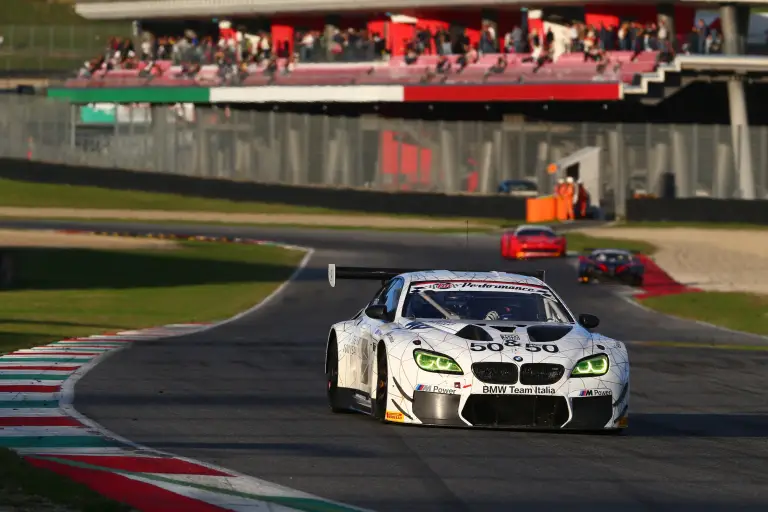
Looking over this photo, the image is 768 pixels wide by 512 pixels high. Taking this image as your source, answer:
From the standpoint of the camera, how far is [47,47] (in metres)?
97.0

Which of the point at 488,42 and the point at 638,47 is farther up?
the point at 488,42

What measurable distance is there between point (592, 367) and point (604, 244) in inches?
1579

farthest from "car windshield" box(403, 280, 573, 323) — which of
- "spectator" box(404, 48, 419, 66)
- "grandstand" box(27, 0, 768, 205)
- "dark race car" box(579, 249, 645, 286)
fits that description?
"spectator" box(404, 48, 419, 66)

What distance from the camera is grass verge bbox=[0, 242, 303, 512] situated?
2469 cm

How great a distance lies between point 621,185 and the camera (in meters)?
61.8

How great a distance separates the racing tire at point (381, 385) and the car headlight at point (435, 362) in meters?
0.32

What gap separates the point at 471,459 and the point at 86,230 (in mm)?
46920

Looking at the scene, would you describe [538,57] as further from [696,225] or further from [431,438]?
[431,438]

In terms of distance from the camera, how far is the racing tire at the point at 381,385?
11.8 metres

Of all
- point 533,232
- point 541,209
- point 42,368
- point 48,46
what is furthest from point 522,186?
point 42,368

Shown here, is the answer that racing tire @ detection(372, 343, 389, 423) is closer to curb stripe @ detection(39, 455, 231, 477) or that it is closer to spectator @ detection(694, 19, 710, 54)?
curb stripe @ detection(39, 455, 231, 477)

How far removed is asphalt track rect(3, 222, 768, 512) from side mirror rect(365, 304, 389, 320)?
828 mm

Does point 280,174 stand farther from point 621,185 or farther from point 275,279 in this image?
point 275,279

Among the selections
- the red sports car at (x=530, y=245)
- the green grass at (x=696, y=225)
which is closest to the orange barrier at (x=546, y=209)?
the green grass at (x=696, y=225)
